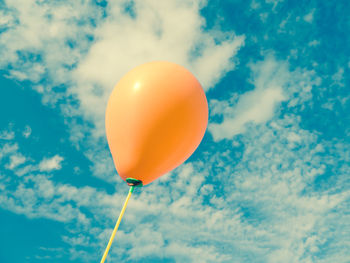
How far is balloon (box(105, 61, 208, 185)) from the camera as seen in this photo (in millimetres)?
6043

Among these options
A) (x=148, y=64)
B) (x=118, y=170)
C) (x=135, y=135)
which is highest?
(x=148, y=64)

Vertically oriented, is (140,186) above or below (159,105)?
below

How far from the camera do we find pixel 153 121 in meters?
6.05

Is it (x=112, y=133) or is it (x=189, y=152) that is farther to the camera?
(x=189, y=152)

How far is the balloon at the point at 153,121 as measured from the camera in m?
6.04

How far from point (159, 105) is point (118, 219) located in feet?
8.42

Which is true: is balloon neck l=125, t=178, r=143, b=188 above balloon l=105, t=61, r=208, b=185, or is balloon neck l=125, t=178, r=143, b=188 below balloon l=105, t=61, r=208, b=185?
below

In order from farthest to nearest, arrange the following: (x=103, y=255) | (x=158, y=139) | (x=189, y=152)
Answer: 1. (x=189, y=152)
2. (x=158, y=139)
3. (x=103, y=255)

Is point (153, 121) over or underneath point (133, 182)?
over

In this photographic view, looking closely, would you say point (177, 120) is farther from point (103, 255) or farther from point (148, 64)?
point (103, 255)

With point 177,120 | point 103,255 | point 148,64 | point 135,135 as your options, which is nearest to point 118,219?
point 103,255

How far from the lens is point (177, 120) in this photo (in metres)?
6.16

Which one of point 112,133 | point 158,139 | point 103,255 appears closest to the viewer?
point 103,255

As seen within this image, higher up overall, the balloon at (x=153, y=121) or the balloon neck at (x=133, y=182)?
the balloon at (x=153, y=121)
